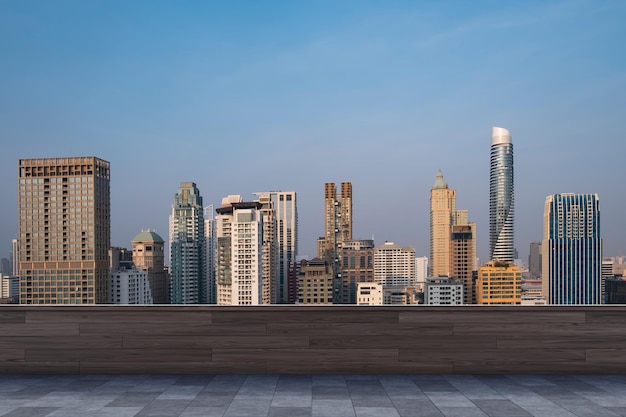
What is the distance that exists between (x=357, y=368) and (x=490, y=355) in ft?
2.70

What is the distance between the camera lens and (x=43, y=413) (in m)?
2.47

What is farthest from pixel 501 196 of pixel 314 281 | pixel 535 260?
pixel 314 281

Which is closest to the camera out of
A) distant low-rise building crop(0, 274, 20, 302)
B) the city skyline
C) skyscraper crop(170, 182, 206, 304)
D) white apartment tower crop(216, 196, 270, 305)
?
distant low-rise building crop(0, 274, 20, 302)

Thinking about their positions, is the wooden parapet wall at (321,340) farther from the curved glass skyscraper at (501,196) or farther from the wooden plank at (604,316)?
the curved glass skyscraper at (501,196)

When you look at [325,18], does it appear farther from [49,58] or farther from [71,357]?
[71,357]

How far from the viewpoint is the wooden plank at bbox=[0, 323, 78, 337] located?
341 cm

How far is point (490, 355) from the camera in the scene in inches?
132

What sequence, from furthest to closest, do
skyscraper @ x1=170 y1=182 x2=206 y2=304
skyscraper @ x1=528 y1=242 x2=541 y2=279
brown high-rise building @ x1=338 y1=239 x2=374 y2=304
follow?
brown high-rise building @ x1=338 y1=239 x2=374 y2=304 < skyscraper @ x1=528 y1=242 x2=541 y2=279 < skyscraper @ x1=170 y1=182 x2=206 y2=304

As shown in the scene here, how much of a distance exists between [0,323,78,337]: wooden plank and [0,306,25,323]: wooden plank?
25 millimetres

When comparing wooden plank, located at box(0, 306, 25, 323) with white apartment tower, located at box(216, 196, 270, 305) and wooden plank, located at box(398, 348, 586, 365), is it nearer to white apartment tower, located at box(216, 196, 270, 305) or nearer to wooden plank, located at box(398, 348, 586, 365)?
wooden plank, located at box(398, 348, 586, 365)

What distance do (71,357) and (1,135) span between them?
4126 millimetres

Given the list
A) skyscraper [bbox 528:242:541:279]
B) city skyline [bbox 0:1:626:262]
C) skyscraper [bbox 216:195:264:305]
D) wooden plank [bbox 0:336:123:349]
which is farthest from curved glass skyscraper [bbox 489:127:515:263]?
wooden plank [bbox 0:336:123:349]

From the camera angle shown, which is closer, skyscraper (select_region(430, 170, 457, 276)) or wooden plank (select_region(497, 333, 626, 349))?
wooden plank (select_region(497, 333, 626, 349))

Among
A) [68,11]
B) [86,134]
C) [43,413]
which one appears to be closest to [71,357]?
[43,413]
